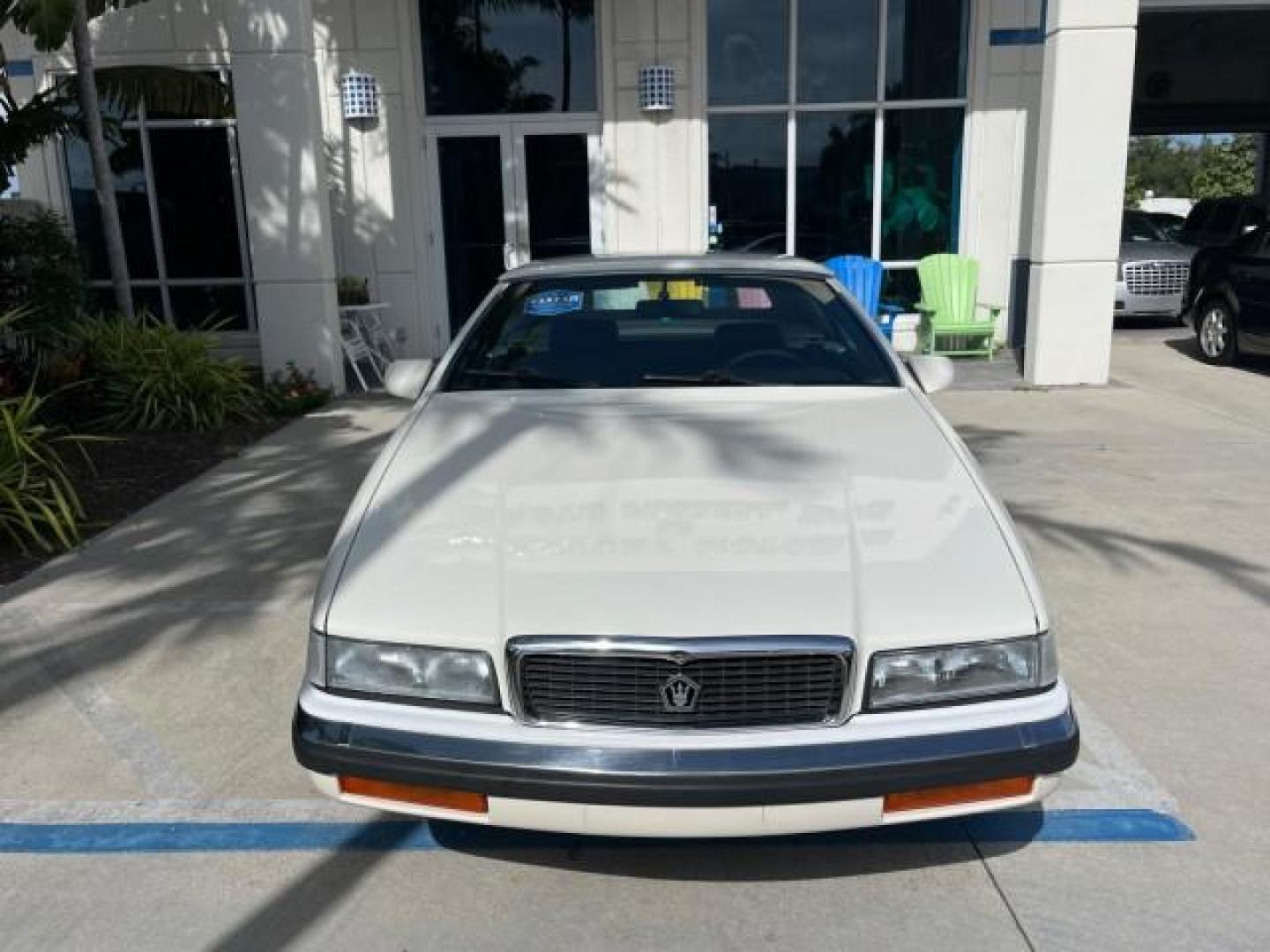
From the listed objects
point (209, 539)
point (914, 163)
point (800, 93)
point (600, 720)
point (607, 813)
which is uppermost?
point (800, 93)

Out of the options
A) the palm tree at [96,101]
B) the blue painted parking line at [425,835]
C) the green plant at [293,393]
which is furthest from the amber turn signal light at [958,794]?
the palm tree at [96,101]

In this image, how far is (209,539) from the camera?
5789mm

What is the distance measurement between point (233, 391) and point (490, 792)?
24.5 ft

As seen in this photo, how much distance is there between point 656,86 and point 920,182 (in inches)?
127

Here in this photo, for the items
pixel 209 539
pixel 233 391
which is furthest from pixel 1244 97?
pixel 209 539

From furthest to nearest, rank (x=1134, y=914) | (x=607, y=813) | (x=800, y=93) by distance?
(x=800, y=93)
(x=1134, y=914)
(x=607, y=813)

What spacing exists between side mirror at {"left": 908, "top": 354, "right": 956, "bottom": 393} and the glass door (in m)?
8.12

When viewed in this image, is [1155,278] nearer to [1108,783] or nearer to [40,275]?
[1108,783]

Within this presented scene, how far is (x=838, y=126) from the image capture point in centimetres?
1174

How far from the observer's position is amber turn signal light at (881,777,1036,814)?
2.35 m

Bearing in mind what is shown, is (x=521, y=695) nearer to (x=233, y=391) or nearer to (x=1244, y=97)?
(x=233, y=391)

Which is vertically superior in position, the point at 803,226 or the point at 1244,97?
the point at 1244,97

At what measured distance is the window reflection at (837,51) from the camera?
11.6m

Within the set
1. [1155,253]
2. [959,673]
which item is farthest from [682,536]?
[1155,253]
